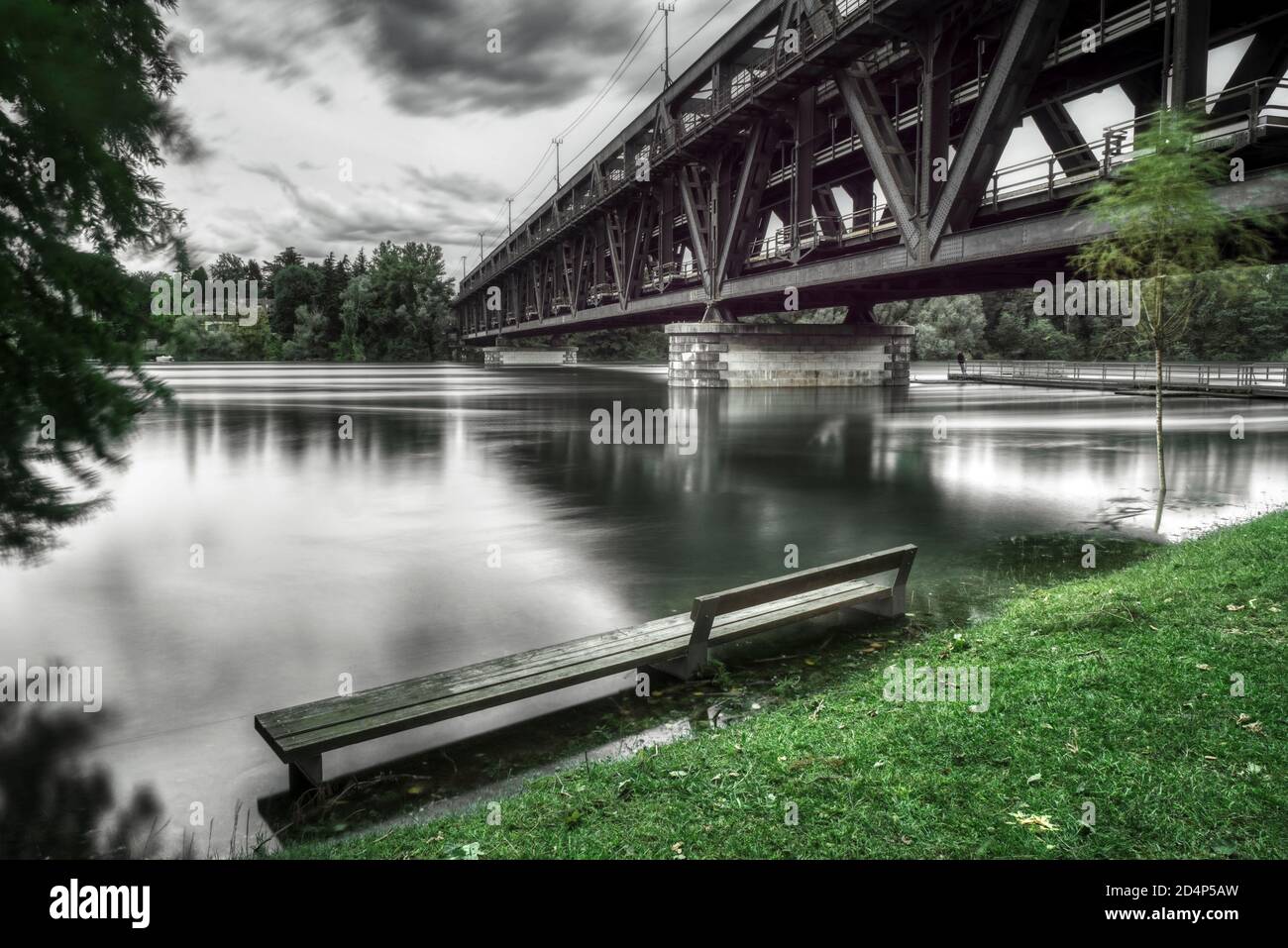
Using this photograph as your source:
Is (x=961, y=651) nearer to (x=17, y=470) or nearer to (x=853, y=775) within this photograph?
(x=853, y=775)

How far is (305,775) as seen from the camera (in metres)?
5.03

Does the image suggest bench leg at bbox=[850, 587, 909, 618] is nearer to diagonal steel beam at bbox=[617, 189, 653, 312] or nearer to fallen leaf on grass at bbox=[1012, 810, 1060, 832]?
fallen leaf on grass at bbox=[1012, 810, 1060, 832]

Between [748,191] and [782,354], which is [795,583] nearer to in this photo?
[748,191]

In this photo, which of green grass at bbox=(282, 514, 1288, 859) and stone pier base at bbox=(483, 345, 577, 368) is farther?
stone pier base at bbox=(483, 345, 577, 368)

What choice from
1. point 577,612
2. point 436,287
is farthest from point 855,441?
point 436,287

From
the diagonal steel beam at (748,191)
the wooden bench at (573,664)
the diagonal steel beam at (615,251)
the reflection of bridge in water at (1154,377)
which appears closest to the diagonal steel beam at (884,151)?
the diagonal steel beam at (748,191)

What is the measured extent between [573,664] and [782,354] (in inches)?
1592

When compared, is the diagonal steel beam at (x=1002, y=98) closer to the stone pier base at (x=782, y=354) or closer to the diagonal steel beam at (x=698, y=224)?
the diagonal steel beam at (x=698, y=224)

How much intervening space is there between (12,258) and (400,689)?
11.6 ft

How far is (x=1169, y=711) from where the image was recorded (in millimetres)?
5562

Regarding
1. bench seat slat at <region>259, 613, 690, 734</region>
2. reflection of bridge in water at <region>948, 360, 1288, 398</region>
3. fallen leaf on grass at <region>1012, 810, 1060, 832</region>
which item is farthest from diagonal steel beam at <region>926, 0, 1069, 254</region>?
reflection of bridge in water at <region>948, 360, 1288, 398</region>

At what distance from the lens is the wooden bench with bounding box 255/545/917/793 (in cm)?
506

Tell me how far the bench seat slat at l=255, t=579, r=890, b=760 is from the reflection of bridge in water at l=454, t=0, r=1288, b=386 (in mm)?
14084

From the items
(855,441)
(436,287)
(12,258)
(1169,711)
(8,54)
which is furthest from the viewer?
(436,287)
